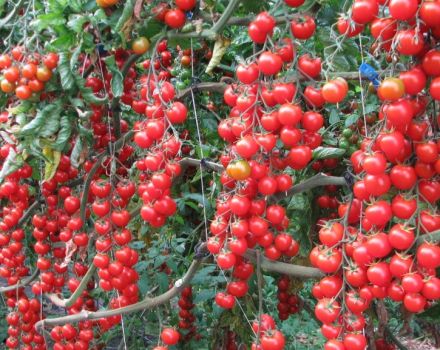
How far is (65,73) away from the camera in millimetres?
1160

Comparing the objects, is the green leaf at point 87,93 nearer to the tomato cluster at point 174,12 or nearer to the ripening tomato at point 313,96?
the tomato cluster at point 174,12

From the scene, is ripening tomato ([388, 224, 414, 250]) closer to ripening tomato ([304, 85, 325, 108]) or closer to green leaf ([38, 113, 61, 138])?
ripening tomato ([304, 85, 325, 108])

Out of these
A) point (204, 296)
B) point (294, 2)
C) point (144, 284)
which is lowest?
point (204, 296)

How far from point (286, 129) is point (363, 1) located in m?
0.24

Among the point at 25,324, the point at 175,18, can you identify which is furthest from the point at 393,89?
the point at 25,324

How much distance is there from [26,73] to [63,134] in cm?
16

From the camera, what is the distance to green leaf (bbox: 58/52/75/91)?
1157 millimetres

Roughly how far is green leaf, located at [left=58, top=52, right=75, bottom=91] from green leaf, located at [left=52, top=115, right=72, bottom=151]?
0.08 m

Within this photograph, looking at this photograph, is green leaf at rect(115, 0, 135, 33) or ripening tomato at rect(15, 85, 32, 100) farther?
ripening tomato at rect(15, 85, 32, 100)

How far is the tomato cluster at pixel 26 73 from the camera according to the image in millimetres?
1194

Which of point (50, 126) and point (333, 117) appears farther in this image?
point (333, 117)

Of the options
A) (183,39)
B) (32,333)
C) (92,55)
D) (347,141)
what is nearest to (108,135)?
(92,55)

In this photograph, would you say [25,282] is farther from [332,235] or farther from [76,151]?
[332,235]

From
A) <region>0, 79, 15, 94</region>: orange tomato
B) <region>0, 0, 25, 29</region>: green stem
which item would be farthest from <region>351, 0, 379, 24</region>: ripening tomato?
<region>0, 0, 25, 29</region>: green stem
